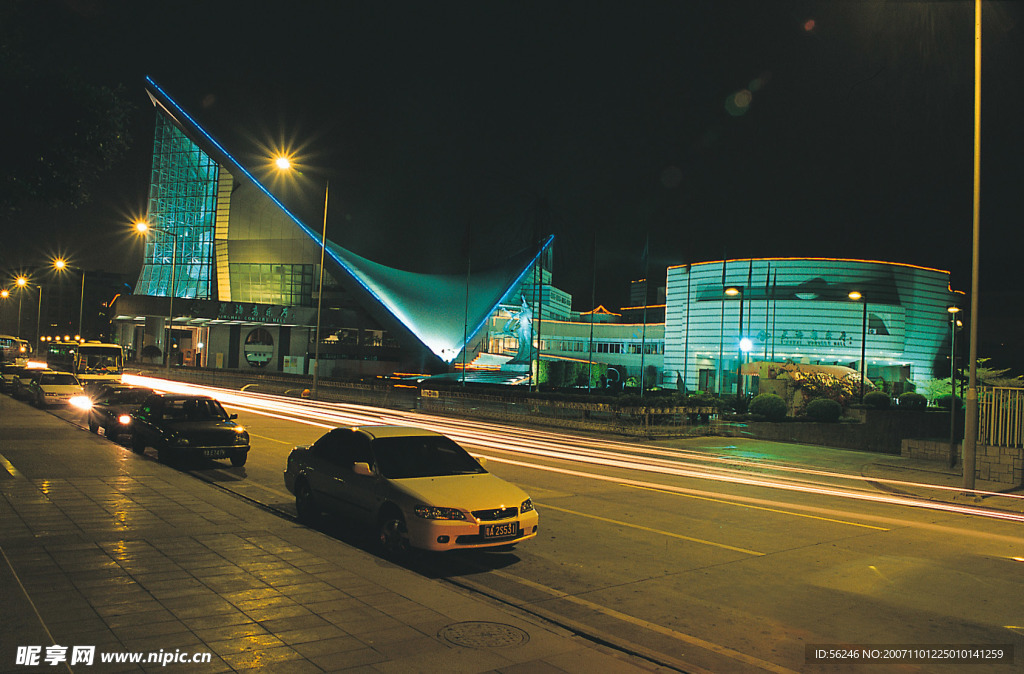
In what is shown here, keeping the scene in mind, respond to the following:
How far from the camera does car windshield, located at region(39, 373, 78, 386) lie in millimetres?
28938

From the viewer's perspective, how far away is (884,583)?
7.82 m

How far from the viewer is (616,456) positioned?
65.7 feet

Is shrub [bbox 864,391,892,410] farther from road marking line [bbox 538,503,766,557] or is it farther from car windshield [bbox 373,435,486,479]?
car windshield [bbox 373,435,486,479]

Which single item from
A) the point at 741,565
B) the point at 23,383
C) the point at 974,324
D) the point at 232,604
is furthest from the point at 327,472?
the point at 23,383

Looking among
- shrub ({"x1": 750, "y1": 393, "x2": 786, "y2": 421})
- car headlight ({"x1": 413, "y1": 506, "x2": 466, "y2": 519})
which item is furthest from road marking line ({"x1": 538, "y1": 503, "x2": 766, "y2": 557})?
shrub ({"x1": 750, "y1": 393, "x2": 786, "y2": 421})

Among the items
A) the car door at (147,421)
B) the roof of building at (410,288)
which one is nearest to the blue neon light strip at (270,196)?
the roof of building at (410,288)

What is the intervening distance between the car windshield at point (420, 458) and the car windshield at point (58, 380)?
84.4ft

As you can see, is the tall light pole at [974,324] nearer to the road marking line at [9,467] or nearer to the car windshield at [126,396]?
the road marking line at [9,467]

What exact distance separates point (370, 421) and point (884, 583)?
21205mm

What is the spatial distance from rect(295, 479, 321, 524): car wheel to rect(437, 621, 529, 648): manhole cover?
4.53 m

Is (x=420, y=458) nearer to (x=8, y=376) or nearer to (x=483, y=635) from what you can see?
(x=483, y=635)

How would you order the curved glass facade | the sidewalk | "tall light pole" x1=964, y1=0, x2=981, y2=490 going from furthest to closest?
the curved glass facade < "tall light pole" x1=964, y1=0, x2=981, y2=490 < the sidewalk

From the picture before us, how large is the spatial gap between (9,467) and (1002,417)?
70.3 feet

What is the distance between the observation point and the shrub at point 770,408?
32.9 metres
